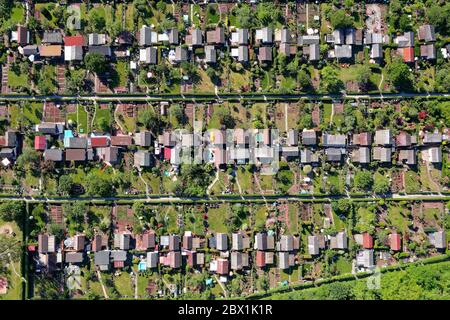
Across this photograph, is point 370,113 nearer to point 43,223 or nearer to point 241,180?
point 241,180

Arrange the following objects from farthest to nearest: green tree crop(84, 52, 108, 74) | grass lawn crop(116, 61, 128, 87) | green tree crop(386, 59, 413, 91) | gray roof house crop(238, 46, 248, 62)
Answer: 1. grass lawn crop(116, 61, 128, 87)
2. gray roof house crop(238, 46, 248, 62)
3. green tree crop(386, 59, 413, 91)
4. green tree crop(84, 52, 108, 74)

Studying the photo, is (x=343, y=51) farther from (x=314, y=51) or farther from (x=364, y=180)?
(x=364, y=180)

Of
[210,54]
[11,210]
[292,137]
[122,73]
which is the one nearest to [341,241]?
[292,137]

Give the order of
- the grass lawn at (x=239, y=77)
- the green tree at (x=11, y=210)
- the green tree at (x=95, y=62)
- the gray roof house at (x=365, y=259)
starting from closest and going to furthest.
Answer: the green tree at (x=11, y=210)
the green tree at (x=95, y=62)
the gray roof house at (x=365, y=259)
the grass lawn at (x=239, y=77)

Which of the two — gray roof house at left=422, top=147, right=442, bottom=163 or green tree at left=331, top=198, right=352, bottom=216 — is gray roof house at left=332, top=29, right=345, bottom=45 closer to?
gray roof house at left=422, top=147, right=442, bottom=163

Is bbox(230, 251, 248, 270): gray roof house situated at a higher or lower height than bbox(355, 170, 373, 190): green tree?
lower

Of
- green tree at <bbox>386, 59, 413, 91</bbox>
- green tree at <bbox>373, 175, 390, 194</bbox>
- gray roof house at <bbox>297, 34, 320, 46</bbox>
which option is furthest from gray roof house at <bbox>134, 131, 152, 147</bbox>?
green tree at <bbox>386, 59, 413, 91</bbox>

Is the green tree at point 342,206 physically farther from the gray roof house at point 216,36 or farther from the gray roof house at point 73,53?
the gray roof house at point 73,53

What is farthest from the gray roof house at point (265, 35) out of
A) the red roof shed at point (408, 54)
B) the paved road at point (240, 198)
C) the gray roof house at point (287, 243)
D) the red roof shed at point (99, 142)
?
the gray roof house at point (287, 243)
